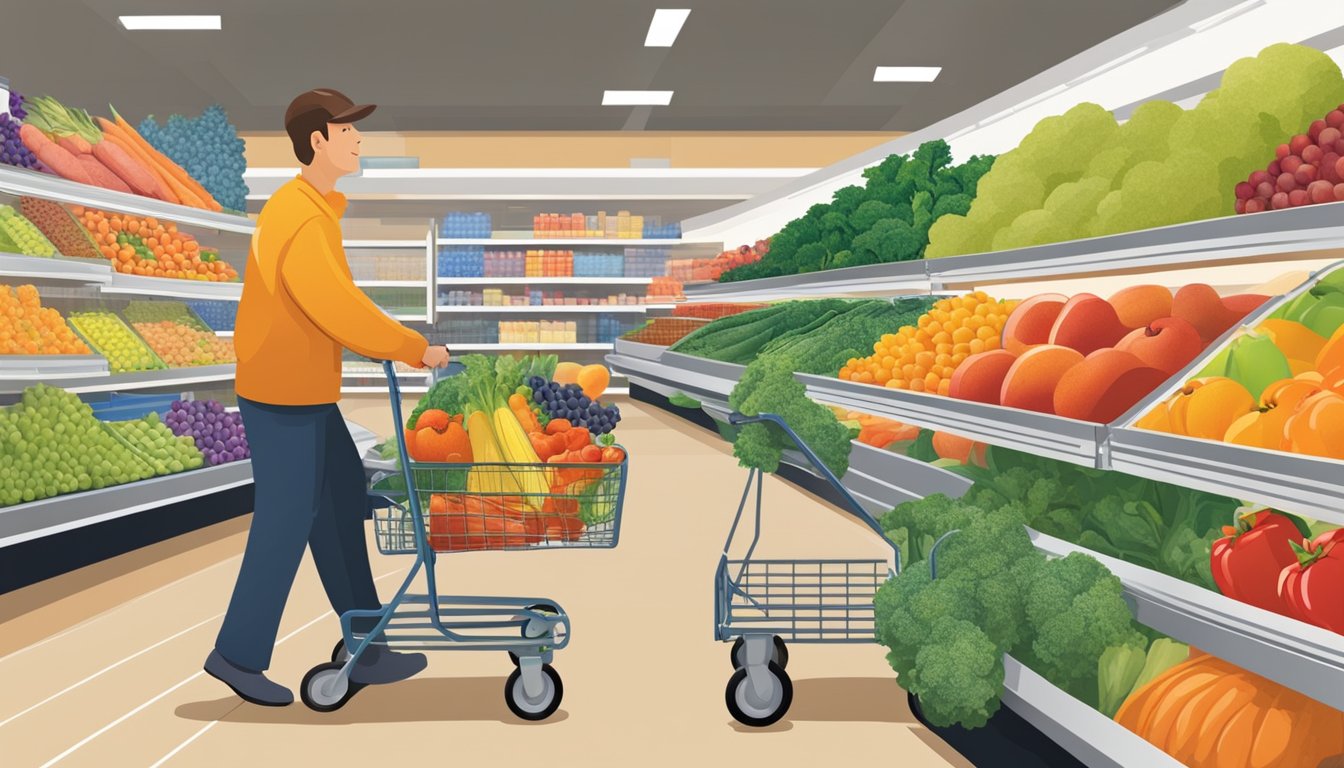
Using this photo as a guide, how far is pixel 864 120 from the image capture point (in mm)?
13820

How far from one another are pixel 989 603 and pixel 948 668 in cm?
16

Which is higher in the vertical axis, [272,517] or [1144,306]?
[1144,306]

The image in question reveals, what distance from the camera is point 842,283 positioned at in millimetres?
5309

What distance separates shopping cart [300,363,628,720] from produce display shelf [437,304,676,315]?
10.1 metres

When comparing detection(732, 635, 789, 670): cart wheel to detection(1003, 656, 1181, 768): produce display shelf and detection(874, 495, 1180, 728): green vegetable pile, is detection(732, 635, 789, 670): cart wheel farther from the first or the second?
detection(1003, 656, 1181, 768): produce display shelf

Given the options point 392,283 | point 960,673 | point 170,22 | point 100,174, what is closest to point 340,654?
point 960,673

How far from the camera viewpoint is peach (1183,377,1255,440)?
1962 mm

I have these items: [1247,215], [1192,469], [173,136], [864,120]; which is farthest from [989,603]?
[864,120]

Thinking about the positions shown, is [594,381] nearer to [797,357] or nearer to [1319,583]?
[797,357]

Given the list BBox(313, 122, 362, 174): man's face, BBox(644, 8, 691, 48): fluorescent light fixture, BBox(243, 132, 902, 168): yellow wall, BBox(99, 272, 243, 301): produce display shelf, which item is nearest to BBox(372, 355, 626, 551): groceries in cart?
BBox(313, 122, 362, 174): man's face

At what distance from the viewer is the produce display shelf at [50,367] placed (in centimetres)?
401

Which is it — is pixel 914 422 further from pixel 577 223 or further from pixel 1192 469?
pixel 577 223

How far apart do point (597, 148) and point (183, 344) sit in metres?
9.48

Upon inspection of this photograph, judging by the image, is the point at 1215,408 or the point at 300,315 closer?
the point at 1215,408
